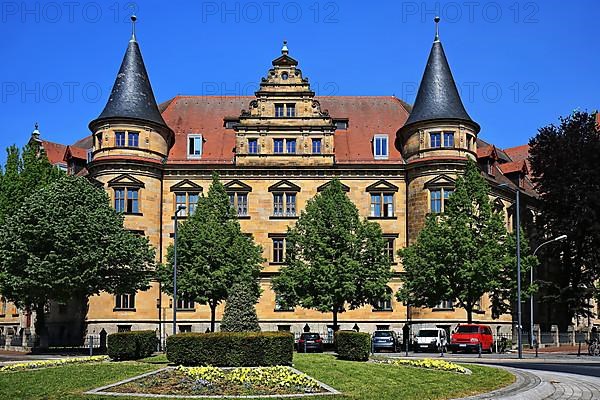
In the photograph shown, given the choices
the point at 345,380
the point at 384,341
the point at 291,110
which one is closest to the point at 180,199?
the point at 291,110

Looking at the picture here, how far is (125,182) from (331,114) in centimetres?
1942

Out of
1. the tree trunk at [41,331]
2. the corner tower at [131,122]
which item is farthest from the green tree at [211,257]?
the corner tower at [131,122]

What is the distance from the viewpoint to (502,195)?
66.6m

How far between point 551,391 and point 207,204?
33.9 meters

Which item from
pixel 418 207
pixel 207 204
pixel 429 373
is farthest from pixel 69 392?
pixel 418 207

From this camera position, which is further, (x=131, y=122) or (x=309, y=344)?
(x=131, y=122)

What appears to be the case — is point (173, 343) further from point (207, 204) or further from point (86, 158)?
point (86, 158)

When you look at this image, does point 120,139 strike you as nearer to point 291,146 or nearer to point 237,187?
point 237,187

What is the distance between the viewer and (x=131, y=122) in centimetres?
6147

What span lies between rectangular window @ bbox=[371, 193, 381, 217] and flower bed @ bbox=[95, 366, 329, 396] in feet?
125

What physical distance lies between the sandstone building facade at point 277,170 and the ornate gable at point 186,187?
0.26ft

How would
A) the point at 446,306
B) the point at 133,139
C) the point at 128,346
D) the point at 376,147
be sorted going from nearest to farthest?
the point at 128,346 → the point at 446,306 → the point at 133,139 → the point at 376,147

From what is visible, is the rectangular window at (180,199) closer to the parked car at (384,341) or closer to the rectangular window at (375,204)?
the rectangular window at (375,204)

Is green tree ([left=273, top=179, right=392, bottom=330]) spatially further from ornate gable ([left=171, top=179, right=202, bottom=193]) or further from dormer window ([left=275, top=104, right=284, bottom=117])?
ornate gable ([left=171, top=179, right=202, bottom=193])
